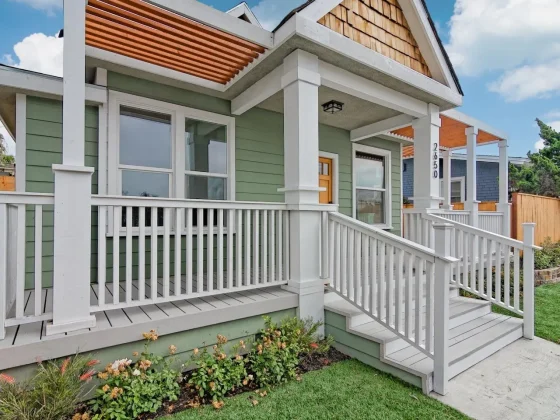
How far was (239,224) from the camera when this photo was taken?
308 cm

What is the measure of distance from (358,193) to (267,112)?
8.93ft

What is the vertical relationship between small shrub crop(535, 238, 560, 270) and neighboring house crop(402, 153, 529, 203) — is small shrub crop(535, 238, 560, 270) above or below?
below

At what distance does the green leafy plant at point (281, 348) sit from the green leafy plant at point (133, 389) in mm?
687

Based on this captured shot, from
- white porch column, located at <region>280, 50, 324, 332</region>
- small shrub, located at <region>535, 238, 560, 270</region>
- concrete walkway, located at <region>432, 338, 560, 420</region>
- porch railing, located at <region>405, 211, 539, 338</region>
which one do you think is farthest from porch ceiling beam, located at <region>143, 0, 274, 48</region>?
small shrub, located at <region>535, 238, 560, 270</region>

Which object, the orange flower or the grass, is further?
the grass

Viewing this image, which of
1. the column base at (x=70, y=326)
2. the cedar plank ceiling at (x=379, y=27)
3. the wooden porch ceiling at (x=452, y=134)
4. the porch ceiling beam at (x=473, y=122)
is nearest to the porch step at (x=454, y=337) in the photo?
the column base at (x=70, y=326)

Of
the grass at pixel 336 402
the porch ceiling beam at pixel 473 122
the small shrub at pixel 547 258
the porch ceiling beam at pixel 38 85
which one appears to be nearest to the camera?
the grass at pixel 336 402

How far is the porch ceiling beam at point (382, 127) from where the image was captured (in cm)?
503

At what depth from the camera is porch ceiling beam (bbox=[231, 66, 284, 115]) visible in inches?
136

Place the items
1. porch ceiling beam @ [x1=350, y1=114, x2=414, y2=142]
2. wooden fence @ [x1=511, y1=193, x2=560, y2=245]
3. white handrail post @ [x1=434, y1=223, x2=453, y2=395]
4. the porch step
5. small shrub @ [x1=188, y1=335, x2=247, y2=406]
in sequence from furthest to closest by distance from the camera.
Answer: wooden fence @ [x1=511, y1=193, x2=560, y2=245], porch ceiling beam @ [x1=350, y1=114, x2=414, y2=142], the porch step, white handrail post @ [x1=434, y1=223, x2=453, y2=395], small shrub @ [x1=188, y1=335, x2=247, y2=406]

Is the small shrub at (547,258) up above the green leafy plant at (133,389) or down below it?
above

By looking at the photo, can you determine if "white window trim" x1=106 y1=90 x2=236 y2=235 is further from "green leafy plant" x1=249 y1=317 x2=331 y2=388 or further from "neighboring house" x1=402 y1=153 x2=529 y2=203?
"neighboring house" x1=402 y1=153 x2=529 y2=203

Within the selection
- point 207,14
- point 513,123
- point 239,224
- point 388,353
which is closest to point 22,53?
point 207,14

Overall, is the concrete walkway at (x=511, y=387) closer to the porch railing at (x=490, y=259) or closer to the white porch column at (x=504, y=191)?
the porch railing at (x=490, y=259)
